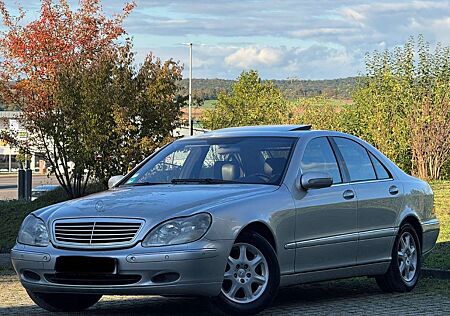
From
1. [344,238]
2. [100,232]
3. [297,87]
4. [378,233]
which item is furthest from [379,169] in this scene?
[297,87]

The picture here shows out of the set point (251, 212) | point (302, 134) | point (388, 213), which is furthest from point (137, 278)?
point (388, 213)

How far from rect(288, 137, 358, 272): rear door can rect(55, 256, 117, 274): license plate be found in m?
1.74

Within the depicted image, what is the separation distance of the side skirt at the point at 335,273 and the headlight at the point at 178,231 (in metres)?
1.09

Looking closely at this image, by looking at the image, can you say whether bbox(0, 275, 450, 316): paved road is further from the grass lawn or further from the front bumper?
the grass lawn

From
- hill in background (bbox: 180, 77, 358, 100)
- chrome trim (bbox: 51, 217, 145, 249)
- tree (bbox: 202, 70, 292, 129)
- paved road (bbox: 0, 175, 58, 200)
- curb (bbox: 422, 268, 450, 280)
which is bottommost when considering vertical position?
paved road (bbox: 0, 175, 58, 200)

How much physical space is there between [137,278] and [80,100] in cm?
1490

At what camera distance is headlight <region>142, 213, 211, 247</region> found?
28.4ft

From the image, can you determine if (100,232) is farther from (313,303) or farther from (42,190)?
(42,190)

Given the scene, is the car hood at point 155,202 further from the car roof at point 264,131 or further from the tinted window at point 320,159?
the car roof at point 264,131

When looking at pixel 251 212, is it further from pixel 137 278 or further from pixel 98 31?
pixel 98 31

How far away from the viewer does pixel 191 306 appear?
9.87 meters

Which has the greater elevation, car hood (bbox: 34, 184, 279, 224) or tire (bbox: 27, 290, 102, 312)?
car hood (bbox: 34, 184, 279, 224)

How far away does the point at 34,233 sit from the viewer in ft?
30.2

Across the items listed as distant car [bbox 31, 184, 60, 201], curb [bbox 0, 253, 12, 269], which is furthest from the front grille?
distant car [bbox 31, 184, 60, 201]
